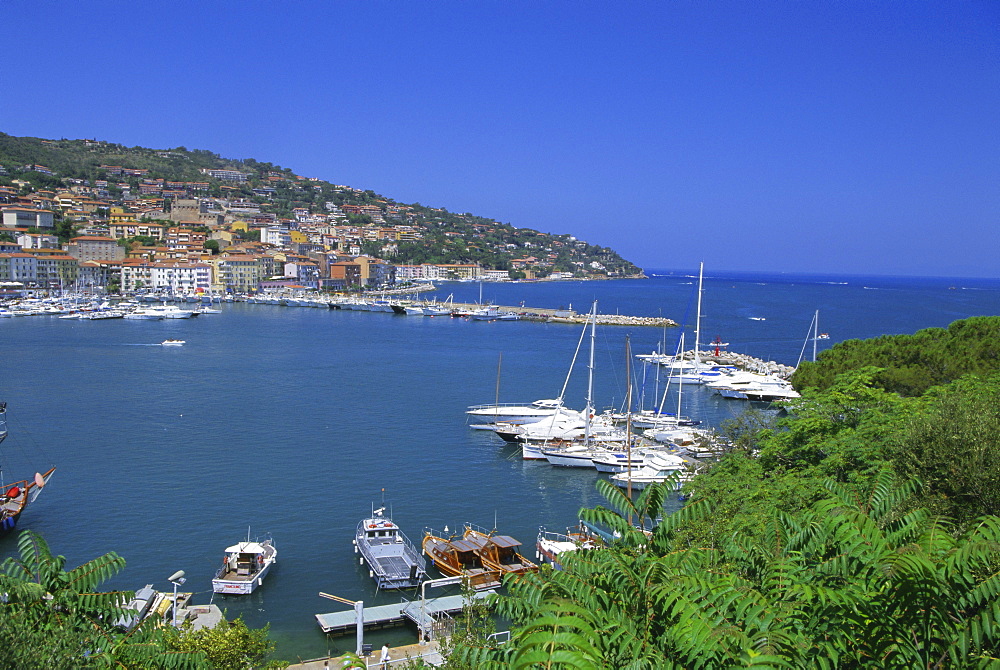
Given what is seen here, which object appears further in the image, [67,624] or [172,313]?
[172,313]

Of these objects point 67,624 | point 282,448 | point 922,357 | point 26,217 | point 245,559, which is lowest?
point 282,448

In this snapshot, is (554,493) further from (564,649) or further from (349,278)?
(349,278)

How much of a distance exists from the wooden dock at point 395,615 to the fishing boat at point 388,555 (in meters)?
0.56

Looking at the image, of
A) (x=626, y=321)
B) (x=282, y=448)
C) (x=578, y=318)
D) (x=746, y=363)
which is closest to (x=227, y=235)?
(x=578, y=318)

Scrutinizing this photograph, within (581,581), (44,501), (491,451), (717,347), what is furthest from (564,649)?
(717,347)

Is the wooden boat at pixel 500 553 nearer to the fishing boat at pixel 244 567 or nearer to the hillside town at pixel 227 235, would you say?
the fishing boat at pixel 244 567

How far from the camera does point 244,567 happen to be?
360 inches

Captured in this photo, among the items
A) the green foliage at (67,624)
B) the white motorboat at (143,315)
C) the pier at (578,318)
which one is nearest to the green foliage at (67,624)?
the green foliage at (67,624)

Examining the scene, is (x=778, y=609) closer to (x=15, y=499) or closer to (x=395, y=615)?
(x=395, y=615)

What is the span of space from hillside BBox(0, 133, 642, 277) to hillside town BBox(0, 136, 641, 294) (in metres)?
0.32

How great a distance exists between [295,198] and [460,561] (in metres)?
116

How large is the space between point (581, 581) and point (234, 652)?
4.08 m

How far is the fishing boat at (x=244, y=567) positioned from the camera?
8.80m

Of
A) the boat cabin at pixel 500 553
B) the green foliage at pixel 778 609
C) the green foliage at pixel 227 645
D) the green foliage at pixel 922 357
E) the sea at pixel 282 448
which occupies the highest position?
the green foliage at pixel 778 609
